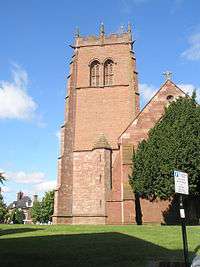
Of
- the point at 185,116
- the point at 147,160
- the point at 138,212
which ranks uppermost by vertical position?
the point at 185,116

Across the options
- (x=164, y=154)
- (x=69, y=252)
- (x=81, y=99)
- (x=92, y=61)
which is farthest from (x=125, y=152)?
(x=69, y=252)

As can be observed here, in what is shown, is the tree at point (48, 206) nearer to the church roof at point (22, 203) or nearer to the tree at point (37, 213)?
the tree at point (37, 213)

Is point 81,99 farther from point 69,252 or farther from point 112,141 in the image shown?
point 69,252

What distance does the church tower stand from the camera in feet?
126

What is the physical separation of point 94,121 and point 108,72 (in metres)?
6.65

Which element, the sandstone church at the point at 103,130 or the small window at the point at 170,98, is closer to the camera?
the sandstone church at the point at 103,130

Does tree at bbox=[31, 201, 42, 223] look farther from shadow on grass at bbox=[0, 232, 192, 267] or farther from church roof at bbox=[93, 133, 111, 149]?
shadow on grass at bbox=[0, 232, 192, 267]

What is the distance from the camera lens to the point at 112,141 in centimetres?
4181

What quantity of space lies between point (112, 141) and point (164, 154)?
539 inches

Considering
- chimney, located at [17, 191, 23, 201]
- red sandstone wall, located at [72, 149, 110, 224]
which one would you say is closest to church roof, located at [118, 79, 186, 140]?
red sandstone wall, located at [72, 149, 110, 224]

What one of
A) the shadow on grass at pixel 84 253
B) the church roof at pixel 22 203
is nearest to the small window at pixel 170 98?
the shadow on grass at pixel 84 253

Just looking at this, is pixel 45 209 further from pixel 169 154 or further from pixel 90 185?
pixel 169 154

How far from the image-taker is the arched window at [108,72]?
45.6 m

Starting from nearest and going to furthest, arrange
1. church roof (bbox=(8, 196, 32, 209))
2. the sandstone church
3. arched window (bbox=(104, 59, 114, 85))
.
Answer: the sandstone church, arched window (bbox=(104, 59, 114, 85)), church roof (bbox=(8, 196, 32, 209))
